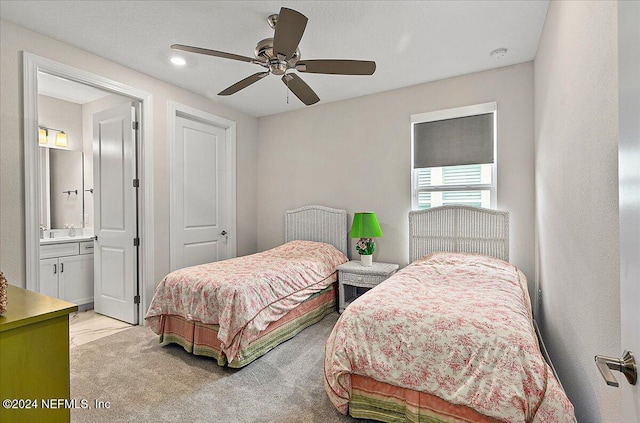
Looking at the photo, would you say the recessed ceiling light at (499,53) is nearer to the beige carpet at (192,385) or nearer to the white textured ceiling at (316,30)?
the white textured ceiling at (316,30)

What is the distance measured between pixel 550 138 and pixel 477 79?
135 cm

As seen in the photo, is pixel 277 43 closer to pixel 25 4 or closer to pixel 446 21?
pixel 446 21

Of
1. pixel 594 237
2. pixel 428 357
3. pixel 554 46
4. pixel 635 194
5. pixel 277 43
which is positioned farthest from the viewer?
pixel 554 46

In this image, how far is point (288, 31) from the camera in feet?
5.88

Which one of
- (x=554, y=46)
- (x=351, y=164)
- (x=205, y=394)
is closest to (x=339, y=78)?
(x=351, y=164)

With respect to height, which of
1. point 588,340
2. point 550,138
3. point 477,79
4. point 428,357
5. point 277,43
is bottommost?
point 428,357

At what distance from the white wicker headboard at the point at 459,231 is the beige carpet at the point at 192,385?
1.56 m

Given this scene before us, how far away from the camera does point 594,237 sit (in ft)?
4.25

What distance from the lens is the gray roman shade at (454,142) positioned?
3.25 metres

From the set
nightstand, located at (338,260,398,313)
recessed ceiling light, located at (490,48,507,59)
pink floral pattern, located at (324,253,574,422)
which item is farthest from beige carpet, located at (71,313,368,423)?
recessed ceiling light, located at (490,48,507,59)

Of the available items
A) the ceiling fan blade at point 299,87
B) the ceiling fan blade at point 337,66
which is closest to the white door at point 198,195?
the ceiling fan blade at point 299,87

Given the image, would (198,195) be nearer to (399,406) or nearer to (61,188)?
(61,188)

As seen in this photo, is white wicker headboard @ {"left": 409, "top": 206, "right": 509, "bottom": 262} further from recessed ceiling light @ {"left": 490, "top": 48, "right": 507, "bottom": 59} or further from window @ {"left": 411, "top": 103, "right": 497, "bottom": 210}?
recessed ceiling light @ {"left": 490, "top": 48, "right": 507, "bottom": 59}

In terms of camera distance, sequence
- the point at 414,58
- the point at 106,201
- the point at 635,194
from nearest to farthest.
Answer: the point at 635,194
the point at 414,58
the point at 106,201
